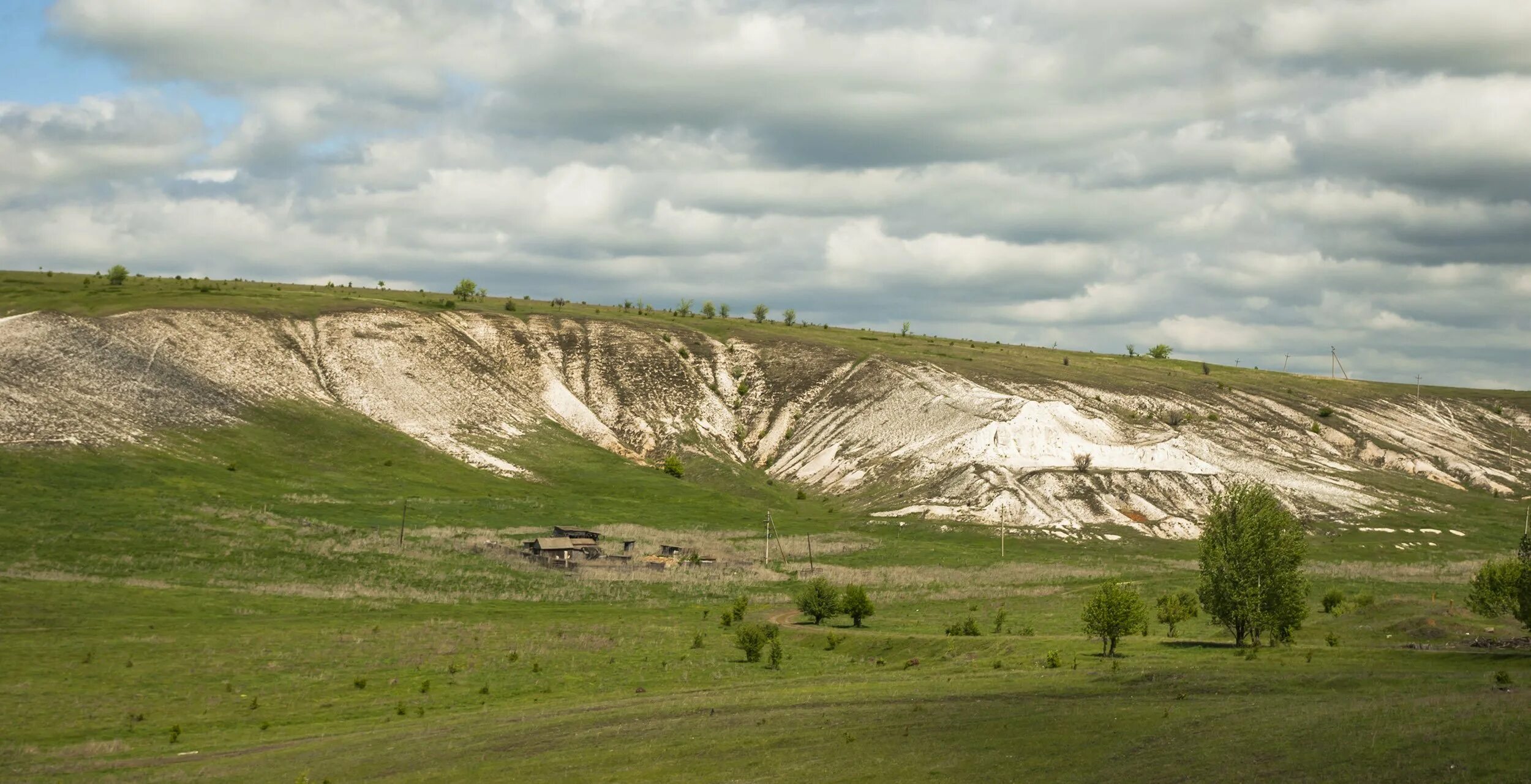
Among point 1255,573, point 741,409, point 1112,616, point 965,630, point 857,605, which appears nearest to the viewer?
point 1112,616

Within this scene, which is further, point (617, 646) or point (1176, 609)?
point (1176, 609)

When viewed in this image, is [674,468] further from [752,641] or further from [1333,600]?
[1333,600]

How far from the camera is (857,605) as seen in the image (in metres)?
81.9

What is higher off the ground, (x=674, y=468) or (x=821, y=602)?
(x=674, y=468)

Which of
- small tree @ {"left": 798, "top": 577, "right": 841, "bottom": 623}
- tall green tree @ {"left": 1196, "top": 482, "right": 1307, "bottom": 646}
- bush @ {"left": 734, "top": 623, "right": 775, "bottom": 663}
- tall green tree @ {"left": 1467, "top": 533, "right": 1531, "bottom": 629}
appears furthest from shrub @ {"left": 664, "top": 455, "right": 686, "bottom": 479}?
tall green tree @ {"left": 1467, "top": 533, "right": 1531, "bottom": 629}

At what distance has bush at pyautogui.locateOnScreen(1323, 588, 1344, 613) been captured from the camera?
263 ft

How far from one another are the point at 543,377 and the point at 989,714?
143340mm

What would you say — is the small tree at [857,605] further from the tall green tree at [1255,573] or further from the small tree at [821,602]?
the tall green tree at [1255,573]

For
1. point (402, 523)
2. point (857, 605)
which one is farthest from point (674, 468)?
point (857, 605)

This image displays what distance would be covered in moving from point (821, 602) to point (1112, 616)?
88.6ft

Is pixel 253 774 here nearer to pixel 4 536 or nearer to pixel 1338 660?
pixel 1338 660

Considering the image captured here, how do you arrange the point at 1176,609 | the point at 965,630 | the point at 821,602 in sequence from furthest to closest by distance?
the point at 821,602 < the point at 1176,609 < the point at 965,630

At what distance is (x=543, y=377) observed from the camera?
181000mm

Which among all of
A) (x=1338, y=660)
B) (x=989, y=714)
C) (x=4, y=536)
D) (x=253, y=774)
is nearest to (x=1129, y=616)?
(x=1338, y=660)
